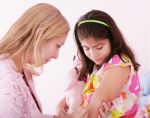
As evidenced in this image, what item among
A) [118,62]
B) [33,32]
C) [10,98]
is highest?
[33,32]

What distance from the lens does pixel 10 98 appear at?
1.14 m

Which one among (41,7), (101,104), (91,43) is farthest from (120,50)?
(41,7)

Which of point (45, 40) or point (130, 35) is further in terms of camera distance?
point (130, 35)

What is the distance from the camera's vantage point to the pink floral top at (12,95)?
1134mm

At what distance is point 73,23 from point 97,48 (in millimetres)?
1427

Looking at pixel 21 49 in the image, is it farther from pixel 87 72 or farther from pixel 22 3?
pixel 22 3

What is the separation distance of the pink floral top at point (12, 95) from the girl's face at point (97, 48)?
328mm

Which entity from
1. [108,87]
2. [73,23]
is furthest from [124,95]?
[73,23]

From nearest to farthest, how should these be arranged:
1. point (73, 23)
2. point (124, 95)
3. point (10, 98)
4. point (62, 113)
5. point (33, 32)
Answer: point (10, 98)
point (33, 32)
point (124, 95)
point (62, 113)
point (73, 23)

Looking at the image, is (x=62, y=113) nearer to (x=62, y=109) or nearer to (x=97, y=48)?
(x=62, y=109)

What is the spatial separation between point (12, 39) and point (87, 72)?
1.48 ft

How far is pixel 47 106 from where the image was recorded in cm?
286

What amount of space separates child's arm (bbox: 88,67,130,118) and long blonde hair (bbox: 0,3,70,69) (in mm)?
256

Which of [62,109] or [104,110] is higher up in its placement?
[104,110]
